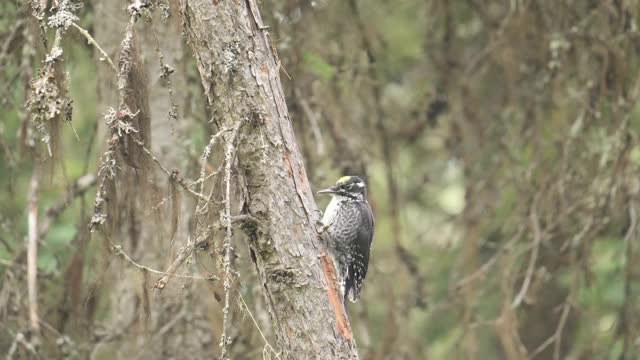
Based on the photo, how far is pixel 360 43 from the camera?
616 centimetres

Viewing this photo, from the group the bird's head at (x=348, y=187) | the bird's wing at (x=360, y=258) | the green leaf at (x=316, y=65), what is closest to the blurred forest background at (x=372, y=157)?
the green leaf at (x=316, y=65)

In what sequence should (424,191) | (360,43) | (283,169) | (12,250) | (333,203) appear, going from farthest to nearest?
(424,191), (360,43), (333,203), (12,250), (283,169)

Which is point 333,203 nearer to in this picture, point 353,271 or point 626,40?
point 353,271

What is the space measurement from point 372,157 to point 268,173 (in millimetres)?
2994

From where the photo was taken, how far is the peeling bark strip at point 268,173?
3.47m

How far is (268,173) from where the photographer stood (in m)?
3.54

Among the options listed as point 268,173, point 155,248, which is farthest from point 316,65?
point 268,173

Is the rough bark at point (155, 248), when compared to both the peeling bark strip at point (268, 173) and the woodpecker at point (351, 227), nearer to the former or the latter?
the woodpecker at point (351, 227)

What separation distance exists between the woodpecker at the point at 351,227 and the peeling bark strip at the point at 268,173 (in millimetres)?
1536

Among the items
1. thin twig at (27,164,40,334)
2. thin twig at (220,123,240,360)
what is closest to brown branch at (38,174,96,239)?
thin twig at (27,164,40,334)

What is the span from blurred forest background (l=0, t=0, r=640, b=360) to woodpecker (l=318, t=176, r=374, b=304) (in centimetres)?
27

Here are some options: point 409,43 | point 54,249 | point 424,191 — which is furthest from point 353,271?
point 409,43

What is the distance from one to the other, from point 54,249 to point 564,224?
3069 mm

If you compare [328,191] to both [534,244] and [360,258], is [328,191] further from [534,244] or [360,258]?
[534,244]
